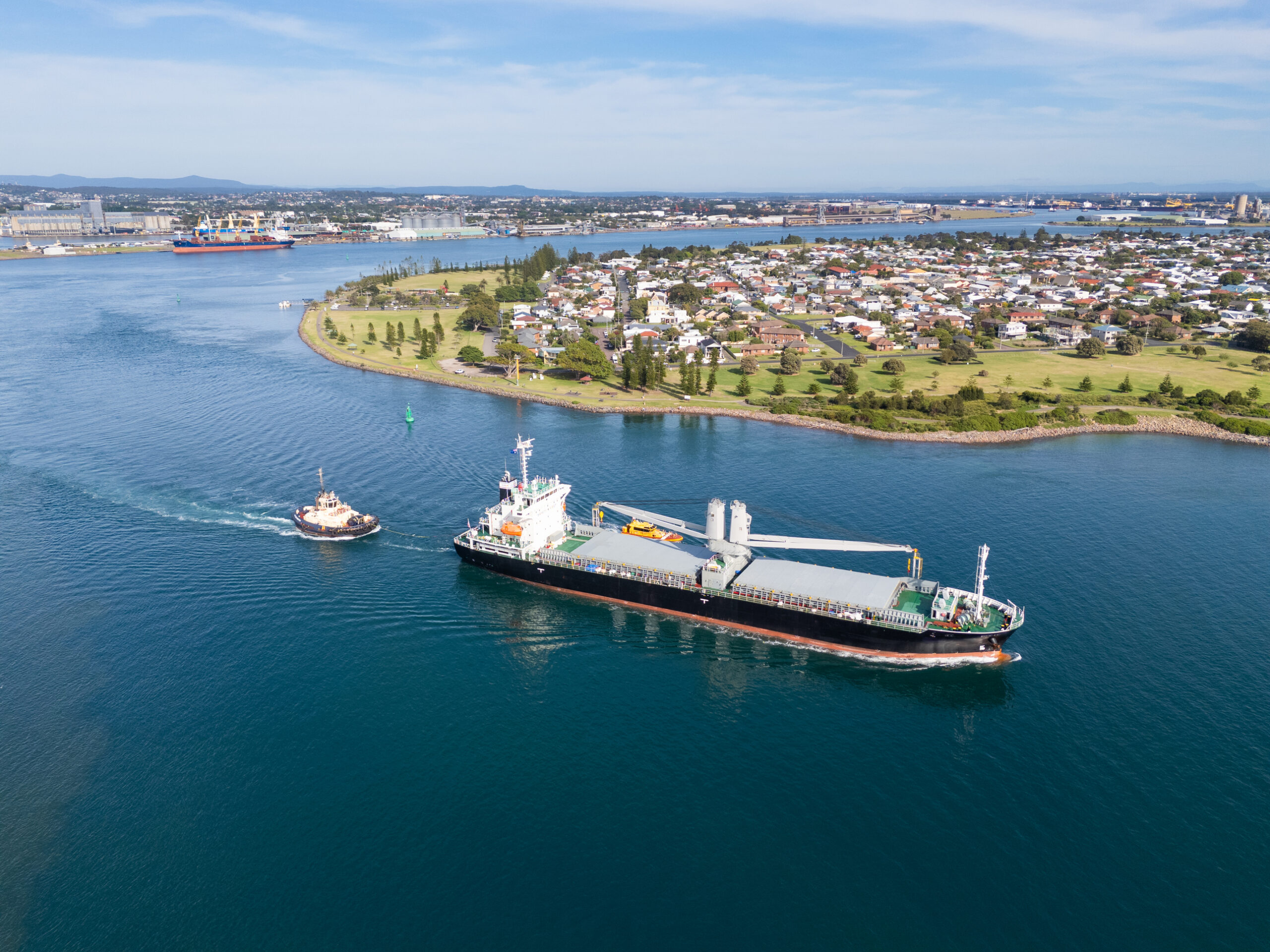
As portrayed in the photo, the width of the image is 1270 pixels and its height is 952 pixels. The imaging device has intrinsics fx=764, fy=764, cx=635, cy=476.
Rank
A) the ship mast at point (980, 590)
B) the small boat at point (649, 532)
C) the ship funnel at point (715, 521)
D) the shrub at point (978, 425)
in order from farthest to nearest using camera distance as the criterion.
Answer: the shrub at point (978, 425)
the small boat at point (649, 532)
the ship funnel at point (715, 521)
the ship mast at point (980, 590)

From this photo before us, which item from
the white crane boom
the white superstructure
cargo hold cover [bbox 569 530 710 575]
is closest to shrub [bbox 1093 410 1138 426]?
the white crane boom

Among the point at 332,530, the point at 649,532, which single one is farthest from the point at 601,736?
the point at 332,530

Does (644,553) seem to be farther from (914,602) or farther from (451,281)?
(451,281)

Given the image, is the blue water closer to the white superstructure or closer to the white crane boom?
the white superstructure

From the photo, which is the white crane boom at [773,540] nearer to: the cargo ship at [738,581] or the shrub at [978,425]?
the cargo ship at [738,581]

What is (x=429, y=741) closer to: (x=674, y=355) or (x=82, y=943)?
(x=82, y=943)

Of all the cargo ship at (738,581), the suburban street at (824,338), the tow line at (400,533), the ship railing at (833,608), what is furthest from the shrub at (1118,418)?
the tow line at (400,533)
